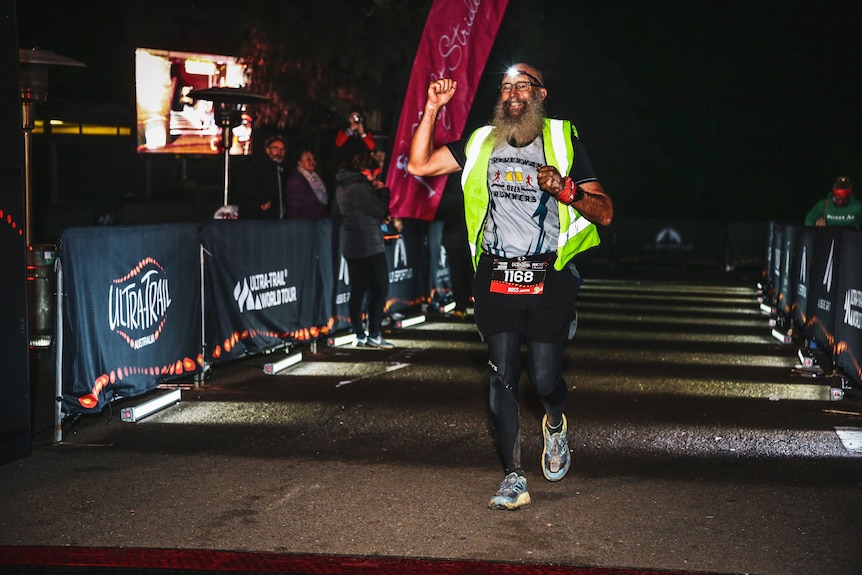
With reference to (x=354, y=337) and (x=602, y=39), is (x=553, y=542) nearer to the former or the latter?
(x=354, y=337)

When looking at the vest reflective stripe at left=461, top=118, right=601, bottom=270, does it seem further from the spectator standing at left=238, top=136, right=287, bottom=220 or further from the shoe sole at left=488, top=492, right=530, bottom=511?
the spectator standing at left=238, top=136, right=287, bottom=220

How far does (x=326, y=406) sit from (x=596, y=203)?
156 inches

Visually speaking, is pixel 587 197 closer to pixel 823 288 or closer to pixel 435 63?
pixel 435 63

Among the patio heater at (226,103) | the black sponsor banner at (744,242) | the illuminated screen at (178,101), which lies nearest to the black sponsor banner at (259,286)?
the patio heater at (226,103)

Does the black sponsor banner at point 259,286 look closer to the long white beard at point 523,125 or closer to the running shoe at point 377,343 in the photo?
the running shoe at point 377,343

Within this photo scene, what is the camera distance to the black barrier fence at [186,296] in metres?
7.93

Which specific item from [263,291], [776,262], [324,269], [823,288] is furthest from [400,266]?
[776,262]

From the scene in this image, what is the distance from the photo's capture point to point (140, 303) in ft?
28.9

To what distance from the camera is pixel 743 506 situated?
606 cm

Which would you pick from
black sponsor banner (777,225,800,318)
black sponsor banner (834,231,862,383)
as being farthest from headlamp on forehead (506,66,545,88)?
black sponsor banner (777,225,800,318)

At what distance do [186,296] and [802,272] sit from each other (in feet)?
28.3

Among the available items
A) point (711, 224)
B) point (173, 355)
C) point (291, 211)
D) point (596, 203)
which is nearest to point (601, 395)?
point (173, 355)

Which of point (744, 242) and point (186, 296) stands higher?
point (186, 296)

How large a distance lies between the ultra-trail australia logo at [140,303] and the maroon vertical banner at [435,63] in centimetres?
270
